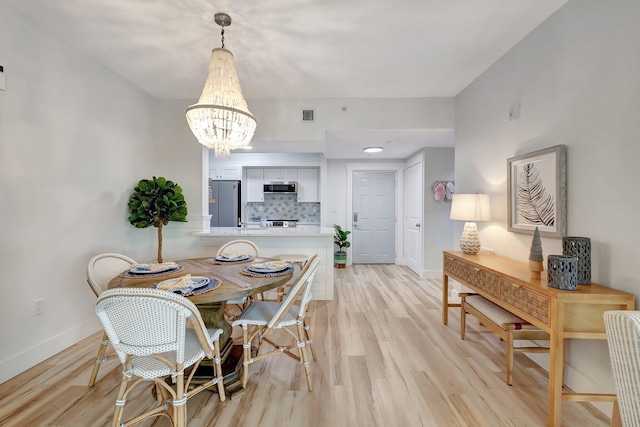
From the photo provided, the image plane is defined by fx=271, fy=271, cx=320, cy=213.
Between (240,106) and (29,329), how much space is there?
2357 mm

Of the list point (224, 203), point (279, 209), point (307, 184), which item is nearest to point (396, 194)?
point (307, 184)

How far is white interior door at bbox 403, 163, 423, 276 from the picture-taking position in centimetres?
484

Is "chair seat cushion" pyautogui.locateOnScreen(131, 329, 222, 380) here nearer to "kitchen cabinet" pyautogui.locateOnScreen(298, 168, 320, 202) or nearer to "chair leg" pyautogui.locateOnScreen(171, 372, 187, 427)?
"chair leg" pyautogui.locateOnScreen(171, 372, 187, 427)

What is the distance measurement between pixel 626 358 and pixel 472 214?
5.67 ft

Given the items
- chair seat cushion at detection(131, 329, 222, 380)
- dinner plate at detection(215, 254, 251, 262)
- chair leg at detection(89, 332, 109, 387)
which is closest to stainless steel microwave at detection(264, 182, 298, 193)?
Result: dinner plate at detection(215, 254, 251, 262)

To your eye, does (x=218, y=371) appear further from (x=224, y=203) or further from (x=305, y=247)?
(x=224, y=203)

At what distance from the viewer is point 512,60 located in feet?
7.84

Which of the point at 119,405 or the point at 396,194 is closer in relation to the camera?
the point at 119,405

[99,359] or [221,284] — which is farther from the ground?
[221,284]

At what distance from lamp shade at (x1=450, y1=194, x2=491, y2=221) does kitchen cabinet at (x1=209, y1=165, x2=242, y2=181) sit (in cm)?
441

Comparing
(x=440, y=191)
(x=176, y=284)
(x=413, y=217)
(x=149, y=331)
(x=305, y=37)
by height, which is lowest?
(x=149, y=331)

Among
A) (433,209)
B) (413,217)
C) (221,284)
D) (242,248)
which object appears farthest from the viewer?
(413,217)

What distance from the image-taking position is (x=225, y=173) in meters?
5.71

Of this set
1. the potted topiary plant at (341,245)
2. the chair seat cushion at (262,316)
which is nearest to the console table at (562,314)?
the chair seat cushion at (262,316)
